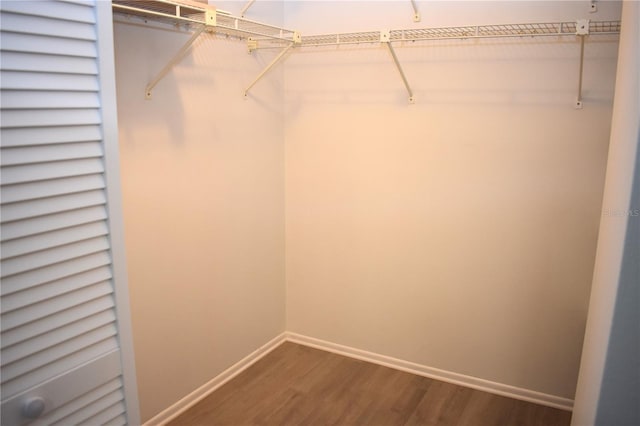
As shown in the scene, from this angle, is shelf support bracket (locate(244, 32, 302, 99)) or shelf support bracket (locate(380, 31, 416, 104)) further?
shelf support bracket (locate(244, 32, 302, 99))

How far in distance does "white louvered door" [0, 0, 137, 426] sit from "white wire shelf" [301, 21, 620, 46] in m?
1.54

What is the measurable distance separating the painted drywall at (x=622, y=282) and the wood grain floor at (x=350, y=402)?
3.30ft

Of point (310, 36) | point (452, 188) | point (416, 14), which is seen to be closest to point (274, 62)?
point (310, 36)

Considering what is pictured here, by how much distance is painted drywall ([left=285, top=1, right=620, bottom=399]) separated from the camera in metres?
2.44

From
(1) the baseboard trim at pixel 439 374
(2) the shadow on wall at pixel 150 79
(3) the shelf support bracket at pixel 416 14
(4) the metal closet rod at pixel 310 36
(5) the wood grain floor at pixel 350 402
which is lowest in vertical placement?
(5) the wood grain floor at pixel 350 402

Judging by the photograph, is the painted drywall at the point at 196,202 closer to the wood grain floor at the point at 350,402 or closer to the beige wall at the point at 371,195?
the beige wall at the point at 371,195

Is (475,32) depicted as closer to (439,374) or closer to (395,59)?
(395,59)

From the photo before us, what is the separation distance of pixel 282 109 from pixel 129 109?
46.1 inches

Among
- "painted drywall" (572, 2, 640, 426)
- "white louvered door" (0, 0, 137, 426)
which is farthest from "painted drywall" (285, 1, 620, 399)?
"white louvered door" (0, 0, 137, 426)

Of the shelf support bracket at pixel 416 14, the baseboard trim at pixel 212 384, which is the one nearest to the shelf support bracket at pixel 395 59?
the shelf support bracket at pixel 416 14

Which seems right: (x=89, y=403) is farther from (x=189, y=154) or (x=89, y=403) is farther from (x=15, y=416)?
(x=189, y=154)

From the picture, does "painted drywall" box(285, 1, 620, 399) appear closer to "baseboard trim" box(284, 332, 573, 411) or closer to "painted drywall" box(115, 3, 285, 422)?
"baseboard trim" box(284, 332, 573, 411)

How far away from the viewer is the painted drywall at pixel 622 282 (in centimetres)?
140

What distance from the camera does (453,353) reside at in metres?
2.86
